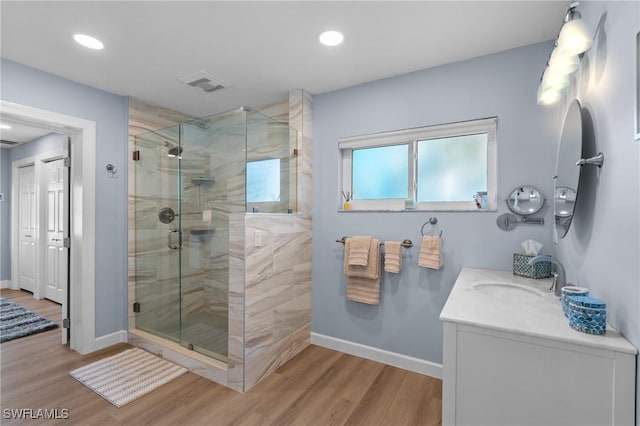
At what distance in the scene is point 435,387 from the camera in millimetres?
2104

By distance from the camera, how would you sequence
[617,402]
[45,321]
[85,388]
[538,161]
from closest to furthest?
[617,402] → [538,161] → [85,388] → [45,321]

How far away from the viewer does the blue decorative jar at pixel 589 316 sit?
0.94 m

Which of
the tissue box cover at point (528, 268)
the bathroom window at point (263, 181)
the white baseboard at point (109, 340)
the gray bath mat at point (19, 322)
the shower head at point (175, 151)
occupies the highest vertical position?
the shower head at point (175, 151)

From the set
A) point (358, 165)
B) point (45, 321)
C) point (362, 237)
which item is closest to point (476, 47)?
point (358, 165)

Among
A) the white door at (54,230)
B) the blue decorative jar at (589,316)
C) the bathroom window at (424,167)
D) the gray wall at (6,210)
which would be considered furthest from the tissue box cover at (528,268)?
the gray wall at (6,210)

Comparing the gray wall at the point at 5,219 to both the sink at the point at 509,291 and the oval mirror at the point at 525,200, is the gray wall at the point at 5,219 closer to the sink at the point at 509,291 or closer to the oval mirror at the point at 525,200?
the sink at the point at 509,291

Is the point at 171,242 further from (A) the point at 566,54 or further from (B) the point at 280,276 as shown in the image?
(A) the point at 566,54

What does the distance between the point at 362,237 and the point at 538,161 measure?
133 cm

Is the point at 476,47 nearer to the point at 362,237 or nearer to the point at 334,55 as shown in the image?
the point at 334,55

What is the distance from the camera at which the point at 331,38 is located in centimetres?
191

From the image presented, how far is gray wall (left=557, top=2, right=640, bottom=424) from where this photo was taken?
2.95ft

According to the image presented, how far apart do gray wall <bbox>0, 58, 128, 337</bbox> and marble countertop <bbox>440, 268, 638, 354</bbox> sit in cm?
296

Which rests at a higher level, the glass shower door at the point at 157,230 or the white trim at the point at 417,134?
the white trim at the point at 417,134

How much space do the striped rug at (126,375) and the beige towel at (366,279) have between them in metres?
1.50
